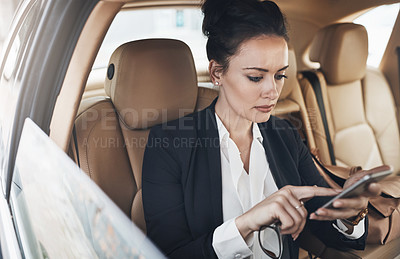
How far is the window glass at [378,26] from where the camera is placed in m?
1.05

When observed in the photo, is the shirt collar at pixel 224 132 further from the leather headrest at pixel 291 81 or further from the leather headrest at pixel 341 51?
the leather headrest at pixel 291 81

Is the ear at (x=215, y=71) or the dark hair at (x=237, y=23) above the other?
the dark hair at (x=237, y=23)

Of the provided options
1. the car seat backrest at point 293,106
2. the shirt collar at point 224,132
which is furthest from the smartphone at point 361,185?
the car seat backrest at point 293,106

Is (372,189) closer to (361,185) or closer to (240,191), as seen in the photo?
(361,185)

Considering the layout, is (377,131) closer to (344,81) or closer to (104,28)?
(344,81)

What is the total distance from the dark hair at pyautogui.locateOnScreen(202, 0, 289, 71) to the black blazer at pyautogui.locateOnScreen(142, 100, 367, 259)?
225 mm

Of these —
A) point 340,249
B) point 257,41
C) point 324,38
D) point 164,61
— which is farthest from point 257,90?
point 324,38

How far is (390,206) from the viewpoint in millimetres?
958

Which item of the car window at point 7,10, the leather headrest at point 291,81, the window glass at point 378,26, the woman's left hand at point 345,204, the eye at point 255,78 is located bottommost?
the leather headrest at point 291,81

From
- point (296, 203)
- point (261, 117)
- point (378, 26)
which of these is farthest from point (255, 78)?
point (378, 26)

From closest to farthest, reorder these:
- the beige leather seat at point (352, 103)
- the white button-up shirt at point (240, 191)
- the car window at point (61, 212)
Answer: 1. the car window at point (61, 212)
2. the white button-up shirt at point (240, 191)
3. the beige leather seat at point (352, 103)

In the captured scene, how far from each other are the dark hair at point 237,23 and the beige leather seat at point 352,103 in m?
0.40

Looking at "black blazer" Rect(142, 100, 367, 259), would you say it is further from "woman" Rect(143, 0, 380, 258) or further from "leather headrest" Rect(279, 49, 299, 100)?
"leather headrest" Rect(279, 49, 299, 100)

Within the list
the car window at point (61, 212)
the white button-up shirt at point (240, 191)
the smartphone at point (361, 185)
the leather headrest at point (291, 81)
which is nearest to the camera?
the smartphone at point (361, 185)
